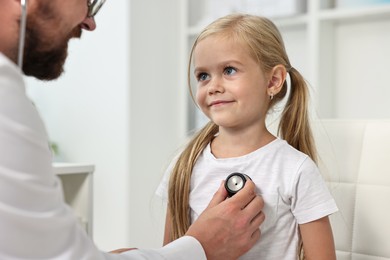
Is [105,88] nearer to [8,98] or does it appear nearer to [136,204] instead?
[136,204]

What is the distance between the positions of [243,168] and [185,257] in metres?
0.32

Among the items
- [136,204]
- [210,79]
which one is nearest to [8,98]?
[210,79]

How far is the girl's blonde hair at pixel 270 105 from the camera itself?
50.6 inches

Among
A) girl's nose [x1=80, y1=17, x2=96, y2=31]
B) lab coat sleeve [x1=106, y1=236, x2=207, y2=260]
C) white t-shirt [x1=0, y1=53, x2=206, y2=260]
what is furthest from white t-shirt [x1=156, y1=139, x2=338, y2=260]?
white t-shirt [x1=0, y1=53, x2=206, y2=260]

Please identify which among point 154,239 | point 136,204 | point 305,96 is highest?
point 305,96

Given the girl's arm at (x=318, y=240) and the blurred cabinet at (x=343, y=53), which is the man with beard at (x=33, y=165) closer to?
the girl's arm at (x=318, y=240)

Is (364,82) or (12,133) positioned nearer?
(12,133)

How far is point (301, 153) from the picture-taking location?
4.16ft

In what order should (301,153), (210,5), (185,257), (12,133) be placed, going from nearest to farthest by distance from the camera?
(12,133), (185,257), (301,153), (210,5)

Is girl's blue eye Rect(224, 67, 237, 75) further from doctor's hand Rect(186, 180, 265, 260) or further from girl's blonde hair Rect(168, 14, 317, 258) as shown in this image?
doctor's hand Rect(186, 180, 265, 260)

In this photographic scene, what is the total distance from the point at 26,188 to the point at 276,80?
2.27 feet

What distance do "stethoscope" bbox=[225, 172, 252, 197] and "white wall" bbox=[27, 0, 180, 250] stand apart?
130 cm

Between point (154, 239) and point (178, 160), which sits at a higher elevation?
point (178, 160)

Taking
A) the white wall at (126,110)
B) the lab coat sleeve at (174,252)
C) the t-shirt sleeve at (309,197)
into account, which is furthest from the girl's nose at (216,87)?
the white wall at (126,110)
